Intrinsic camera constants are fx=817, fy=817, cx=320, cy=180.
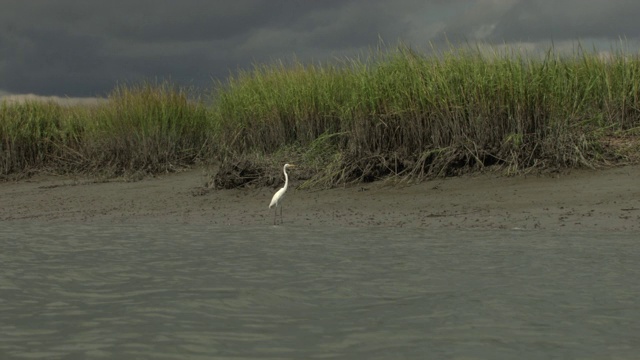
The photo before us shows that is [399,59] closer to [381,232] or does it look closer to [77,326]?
[381,232]

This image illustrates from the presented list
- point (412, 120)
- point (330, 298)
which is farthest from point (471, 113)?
point (330, 298)

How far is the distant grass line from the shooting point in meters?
9.67

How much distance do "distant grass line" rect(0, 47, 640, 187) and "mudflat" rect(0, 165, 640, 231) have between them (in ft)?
1.17

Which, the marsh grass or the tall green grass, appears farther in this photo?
the marsh grass

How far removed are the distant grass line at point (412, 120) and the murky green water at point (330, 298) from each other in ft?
9.48

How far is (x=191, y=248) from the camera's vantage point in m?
6.73

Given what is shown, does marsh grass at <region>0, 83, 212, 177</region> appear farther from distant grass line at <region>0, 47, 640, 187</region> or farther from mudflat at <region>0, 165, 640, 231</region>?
mudflat at <region>0, 165, 640, 231</region>

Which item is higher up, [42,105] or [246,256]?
[42,105]

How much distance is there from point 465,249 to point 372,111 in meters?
4.45

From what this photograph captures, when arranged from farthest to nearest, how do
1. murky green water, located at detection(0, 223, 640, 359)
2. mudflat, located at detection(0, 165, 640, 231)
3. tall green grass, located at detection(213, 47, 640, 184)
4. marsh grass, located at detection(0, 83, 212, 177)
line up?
marsh grass, located at detection(0, 83, 212, 177) → tall green grass, located at detection(213, 47, 640, 184) → mudflat, located at detection(0, 165, 640, 231) → murky green water, located at detection(0, 223, 640, 359)

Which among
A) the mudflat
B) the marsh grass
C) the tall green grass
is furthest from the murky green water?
the marsh grass

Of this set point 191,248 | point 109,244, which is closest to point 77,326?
point 191,248

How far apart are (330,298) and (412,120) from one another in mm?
5920

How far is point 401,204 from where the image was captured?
9.00 meters
